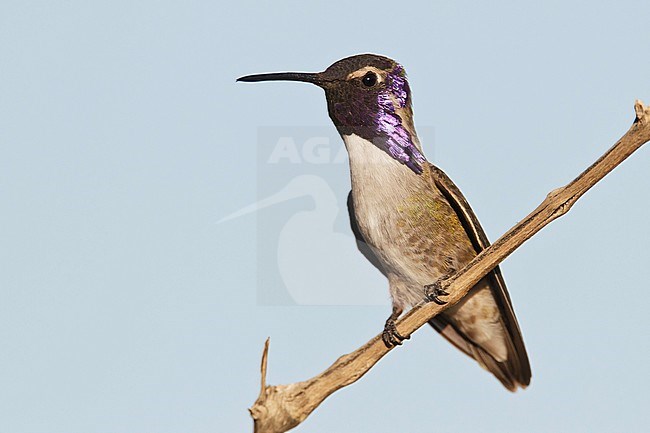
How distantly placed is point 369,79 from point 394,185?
49cm

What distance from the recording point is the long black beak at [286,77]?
3.79 m

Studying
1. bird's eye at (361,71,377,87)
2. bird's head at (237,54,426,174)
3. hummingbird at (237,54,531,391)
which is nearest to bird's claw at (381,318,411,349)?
hummingbird at (237,54,531,391)

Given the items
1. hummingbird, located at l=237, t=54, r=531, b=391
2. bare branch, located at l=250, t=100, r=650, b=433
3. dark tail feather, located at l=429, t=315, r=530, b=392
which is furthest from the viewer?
dark tail feather, located at l=429, t=315, r=530, b=392

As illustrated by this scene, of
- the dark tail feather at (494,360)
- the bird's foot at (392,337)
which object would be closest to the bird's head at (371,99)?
the bird's foot at (392,337)

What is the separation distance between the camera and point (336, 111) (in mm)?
3814

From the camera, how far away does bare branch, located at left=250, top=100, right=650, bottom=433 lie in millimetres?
3227

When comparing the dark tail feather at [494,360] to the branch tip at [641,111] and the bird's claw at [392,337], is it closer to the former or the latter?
the bird's claw at [392,337]

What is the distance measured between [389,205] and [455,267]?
0.45 m

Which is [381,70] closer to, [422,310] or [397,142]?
[397,142]

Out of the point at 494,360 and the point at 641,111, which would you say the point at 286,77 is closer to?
the point at 641,111

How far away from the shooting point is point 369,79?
3.79 metres

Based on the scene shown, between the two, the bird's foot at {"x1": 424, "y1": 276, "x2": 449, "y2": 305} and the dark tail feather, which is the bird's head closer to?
the bird's foot at {"x1": 424, "y1": 276, "x2": 449, "y2": 305}

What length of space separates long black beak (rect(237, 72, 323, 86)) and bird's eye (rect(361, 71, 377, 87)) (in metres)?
0.19

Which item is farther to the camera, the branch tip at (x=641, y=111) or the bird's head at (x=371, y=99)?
the bird's head at (x=371, y=99)
